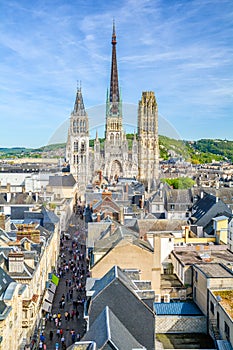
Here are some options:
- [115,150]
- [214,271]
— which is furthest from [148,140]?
[214,271]

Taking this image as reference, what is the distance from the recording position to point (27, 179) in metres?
106

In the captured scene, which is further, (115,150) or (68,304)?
(115,150)

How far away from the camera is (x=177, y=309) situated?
28.7 m

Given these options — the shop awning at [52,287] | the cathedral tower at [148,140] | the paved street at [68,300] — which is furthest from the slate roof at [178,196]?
the shop awning at [52,287]

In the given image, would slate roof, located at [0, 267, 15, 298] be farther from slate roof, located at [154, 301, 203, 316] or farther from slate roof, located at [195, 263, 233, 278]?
slate roof, located at [195, 263, 233, 278]

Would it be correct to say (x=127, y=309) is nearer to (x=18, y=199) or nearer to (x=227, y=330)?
(x=227, y=330)

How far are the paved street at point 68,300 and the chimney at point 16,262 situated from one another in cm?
651

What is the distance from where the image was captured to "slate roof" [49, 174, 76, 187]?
10562cm

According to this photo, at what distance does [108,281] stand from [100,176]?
6854 cm

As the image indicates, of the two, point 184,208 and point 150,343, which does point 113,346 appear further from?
point 184,208

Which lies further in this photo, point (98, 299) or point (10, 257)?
point (10, 257)

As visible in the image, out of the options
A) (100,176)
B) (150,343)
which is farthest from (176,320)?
(100,176)

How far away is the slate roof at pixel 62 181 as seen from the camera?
10562 centimetres

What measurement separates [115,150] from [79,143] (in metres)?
16.2
